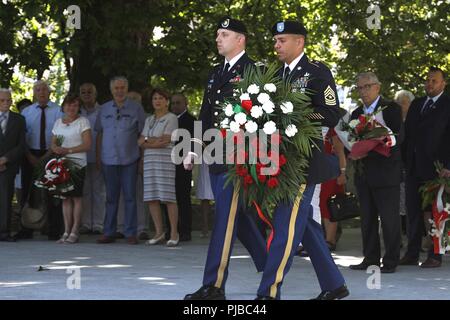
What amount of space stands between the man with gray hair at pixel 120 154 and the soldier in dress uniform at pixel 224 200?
542 centimetres

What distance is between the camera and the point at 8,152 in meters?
15.1

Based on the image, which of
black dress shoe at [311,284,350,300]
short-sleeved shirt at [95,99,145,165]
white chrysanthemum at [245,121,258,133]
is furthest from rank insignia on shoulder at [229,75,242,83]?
short-sleeved shirt at [95,99,145,165]

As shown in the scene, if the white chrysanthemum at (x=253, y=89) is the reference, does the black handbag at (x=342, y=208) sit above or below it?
below

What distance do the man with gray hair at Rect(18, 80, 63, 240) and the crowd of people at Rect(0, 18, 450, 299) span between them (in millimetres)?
15

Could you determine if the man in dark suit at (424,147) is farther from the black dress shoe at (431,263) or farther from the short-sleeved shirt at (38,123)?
the short-sleeved shirt at (38,123)

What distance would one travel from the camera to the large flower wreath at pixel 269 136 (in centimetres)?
865

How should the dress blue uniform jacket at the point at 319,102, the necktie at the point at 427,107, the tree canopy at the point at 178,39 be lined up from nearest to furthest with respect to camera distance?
the dress blue uniform jacket at the point at 319,102 < the necktie at the point at 427,107 < the tree canopy at the point at 178,39

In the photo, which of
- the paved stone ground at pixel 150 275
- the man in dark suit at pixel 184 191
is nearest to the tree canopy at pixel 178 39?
the man in dark suit at pixel 184 191

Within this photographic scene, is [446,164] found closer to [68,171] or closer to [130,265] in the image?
[130,265]

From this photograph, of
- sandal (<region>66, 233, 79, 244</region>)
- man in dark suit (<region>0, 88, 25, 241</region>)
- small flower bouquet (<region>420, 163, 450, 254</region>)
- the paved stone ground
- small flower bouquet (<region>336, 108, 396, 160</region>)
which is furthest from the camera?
man in dark suit (<region>0, 88, 25, 241</region>)

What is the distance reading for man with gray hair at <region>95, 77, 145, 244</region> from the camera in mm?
14977

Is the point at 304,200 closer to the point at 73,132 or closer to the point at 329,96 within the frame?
the point at 329,96

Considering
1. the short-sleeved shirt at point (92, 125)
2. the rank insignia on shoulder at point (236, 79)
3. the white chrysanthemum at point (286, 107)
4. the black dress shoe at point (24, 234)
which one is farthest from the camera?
the short-sleeved shirt at point (92, 125)

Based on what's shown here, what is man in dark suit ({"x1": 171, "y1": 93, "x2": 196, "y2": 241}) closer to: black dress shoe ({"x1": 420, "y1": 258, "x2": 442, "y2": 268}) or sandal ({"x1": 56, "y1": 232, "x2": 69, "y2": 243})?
sandal ({"x1": 56, "y1": 232, "x2": 69, "y2": 243})
